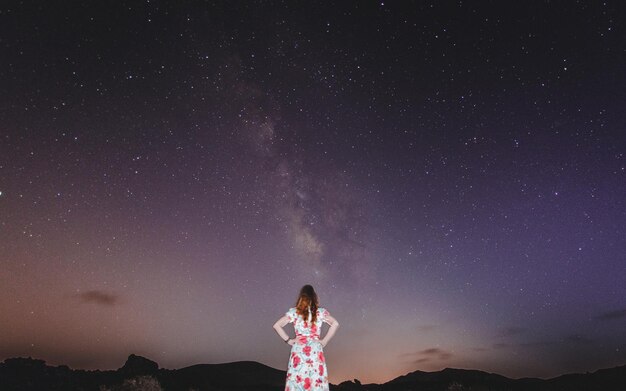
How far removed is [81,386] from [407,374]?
33.8 m

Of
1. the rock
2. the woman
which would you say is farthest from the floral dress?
the rock

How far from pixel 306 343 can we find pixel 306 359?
22cm

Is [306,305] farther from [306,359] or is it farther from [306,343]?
[306,359]

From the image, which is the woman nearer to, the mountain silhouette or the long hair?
the long hair

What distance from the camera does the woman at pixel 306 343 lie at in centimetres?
588

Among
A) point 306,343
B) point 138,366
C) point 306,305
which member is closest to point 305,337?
point 306,343

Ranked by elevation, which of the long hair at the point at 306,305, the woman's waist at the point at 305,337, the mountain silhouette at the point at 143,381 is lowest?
the mountain silhouette at the point at 143,381

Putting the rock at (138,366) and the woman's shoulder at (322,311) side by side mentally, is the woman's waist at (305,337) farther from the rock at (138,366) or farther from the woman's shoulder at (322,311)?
the rock at (138,366)

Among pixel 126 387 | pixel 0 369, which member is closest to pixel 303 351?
pixel 126 387

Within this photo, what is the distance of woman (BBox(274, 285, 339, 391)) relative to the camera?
588 centimetres

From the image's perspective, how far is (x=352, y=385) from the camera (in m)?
17.6

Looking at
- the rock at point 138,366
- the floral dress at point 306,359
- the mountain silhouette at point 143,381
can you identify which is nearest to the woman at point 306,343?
the floral dress at point 306,359

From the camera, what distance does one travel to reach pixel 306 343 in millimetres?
6020

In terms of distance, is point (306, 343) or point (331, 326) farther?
point (331, 326)
